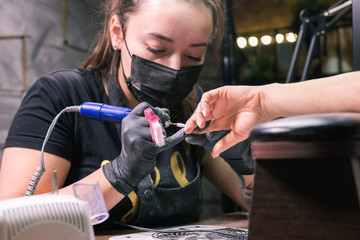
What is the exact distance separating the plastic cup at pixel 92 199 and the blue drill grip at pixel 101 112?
352mm

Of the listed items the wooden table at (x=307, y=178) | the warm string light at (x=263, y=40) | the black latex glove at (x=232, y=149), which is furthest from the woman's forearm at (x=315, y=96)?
the warm string light at (x=263, y=40)

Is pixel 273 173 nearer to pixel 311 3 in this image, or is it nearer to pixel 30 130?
pixel 30 130

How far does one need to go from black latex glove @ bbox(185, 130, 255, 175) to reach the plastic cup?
1.20 ft

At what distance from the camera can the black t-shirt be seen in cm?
96

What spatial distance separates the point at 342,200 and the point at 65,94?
87cm

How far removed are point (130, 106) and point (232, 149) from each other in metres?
0.43

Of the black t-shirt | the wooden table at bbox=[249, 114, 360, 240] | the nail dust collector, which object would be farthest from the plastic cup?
the black t-shirt

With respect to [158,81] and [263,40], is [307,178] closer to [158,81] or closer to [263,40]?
[158,81]

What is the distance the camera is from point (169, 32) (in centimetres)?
100

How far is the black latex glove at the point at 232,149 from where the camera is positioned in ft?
2.81

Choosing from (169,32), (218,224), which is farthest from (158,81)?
(218,224)

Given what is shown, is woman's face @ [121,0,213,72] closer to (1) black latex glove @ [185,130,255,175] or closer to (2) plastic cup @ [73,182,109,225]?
(1) black latex glove @ [185,130,255,175]

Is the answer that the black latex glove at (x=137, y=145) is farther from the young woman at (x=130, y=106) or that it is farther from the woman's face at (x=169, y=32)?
the woman's face at (x=169, y=32)

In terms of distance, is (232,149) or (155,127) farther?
(232,149)
